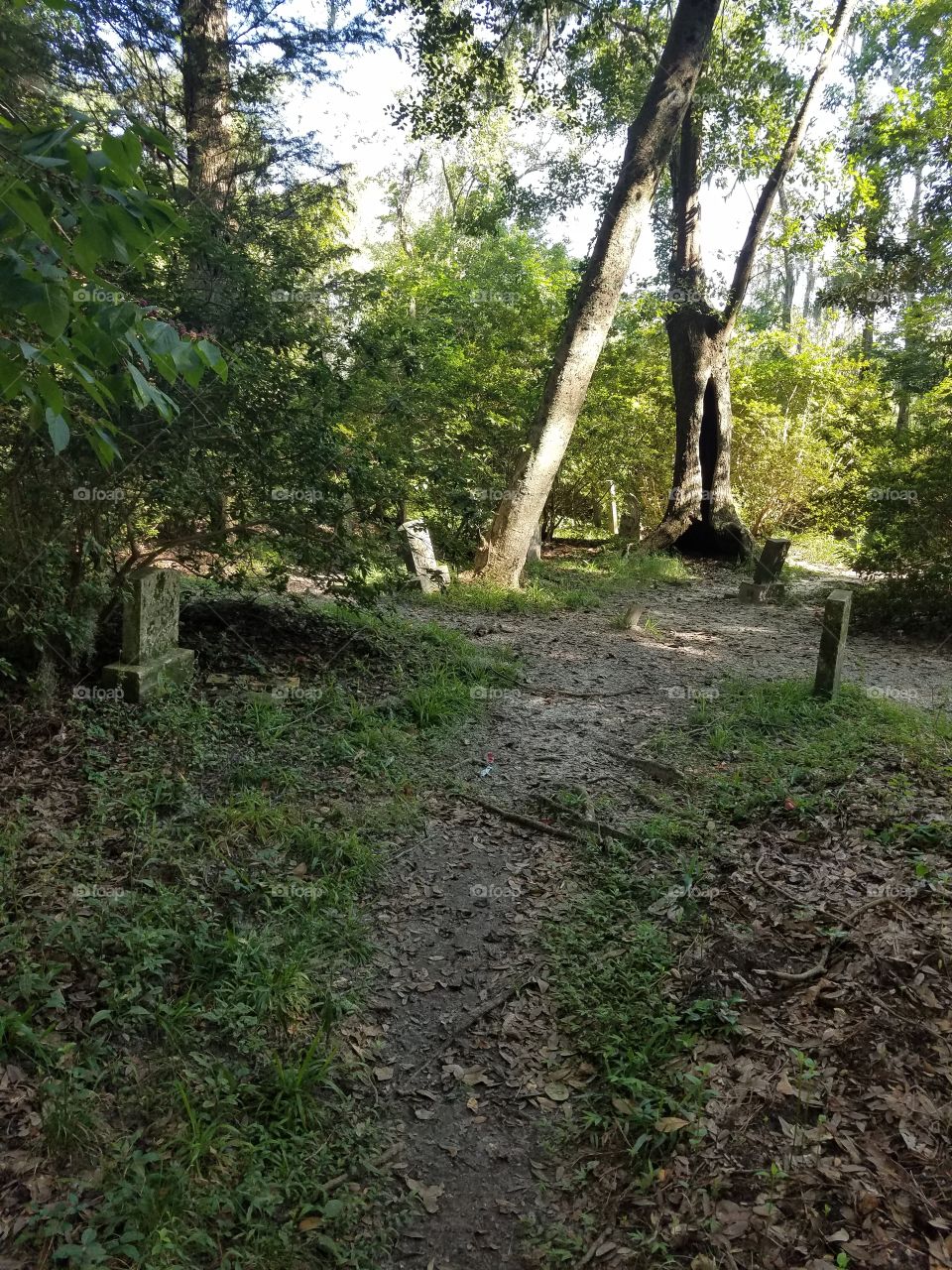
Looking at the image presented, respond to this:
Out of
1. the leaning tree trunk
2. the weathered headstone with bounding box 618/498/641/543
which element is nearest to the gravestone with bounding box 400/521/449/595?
the leaning tree trunk

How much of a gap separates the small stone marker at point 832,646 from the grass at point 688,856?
0.16 meters

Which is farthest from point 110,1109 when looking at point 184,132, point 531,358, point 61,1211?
point 531,358

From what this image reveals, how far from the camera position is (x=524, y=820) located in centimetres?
529

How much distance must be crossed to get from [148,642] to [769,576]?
9726 mm

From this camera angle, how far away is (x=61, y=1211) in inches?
102

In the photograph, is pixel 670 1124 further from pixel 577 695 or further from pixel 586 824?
pixel 577 695

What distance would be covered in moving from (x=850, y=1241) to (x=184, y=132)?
10999mm

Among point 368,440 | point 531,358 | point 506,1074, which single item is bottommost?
point 506,1074

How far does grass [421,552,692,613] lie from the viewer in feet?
35.1

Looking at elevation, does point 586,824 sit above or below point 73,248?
below

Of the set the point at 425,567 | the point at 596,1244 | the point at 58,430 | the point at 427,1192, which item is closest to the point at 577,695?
the point at 425,567

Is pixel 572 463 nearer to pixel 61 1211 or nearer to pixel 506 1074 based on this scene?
pixel 506 1074

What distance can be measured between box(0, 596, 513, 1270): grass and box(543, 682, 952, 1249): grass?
1.00m

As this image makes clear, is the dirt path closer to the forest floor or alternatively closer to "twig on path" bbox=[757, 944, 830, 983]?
the forest floor
